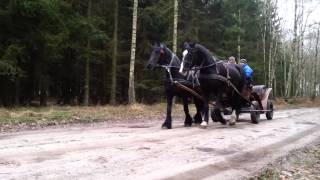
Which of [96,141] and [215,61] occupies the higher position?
[215,61]

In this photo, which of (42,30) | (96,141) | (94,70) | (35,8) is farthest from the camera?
(94,70)

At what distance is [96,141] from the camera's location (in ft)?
34.7

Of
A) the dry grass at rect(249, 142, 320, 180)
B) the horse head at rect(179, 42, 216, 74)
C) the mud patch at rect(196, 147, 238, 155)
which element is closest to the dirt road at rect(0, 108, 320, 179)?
the mud patch at rect(196, 147, 238, 155)

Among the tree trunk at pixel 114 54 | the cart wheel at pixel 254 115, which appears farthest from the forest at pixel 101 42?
the cart wheel at pixel 254 115

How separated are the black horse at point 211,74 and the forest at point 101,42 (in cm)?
1032

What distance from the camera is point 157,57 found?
46.0ft

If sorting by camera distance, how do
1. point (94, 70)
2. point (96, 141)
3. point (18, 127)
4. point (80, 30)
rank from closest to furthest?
1. point (96, 141)
2. point (18, 127)
3. point (80, 30)
4. point (94, 70)

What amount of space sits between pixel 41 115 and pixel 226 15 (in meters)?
35.2

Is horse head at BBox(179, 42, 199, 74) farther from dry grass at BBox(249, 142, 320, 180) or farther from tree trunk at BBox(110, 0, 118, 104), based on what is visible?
tree trunk at BBox(110, 0, 118, 104)

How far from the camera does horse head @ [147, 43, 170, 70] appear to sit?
13.8 meters

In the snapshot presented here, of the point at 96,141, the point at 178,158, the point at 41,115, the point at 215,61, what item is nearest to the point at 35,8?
the point at 41,115

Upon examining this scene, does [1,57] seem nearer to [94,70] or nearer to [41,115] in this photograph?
[41,115]

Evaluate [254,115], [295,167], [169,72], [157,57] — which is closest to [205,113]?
[169,72]

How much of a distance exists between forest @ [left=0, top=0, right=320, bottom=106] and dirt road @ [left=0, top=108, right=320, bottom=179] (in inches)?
537
